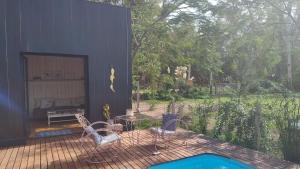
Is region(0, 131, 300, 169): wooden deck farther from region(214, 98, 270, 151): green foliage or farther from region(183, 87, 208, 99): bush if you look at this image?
region(183, 87, 208, 99): bush

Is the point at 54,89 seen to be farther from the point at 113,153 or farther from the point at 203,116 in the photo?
the point at 203,116

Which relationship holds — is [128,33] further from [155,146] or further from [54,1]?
[155,146]

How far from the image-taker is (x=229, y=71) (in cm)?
2395

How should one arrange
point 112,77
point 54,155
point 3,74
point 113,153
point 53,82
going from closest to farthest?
point 54,155 → point 113,153 → point 3,74 → point 112,77 → point 53,82

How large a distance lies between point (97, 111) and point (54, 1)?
299 cm

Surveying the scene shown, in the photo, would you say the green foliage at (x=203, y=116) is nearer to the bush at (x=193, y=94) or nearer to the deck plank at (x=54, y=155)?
the deck plank at (x=54, y=155)

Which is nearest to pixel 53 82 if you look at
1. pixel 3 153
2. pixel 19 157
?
pixel 3 153

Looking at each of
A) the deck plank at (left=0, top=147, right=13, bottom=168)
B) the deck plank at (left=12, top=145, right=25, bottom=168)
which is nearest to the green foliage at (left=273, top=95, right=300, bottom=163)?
the deck plank at (left=12, top=145, right=25, bottom=168)

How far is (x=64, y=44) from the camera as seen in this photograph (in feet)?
22.6

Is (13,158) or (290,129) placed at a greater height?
(290,129)

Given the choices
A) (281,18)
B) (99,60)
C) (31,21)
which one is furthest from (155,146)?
(281,18)

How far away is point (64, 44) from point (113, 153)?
9.82 feet

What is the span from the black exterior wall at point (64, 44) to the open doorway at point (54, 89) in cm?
202

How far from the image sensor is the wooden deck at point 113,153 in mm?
5059
